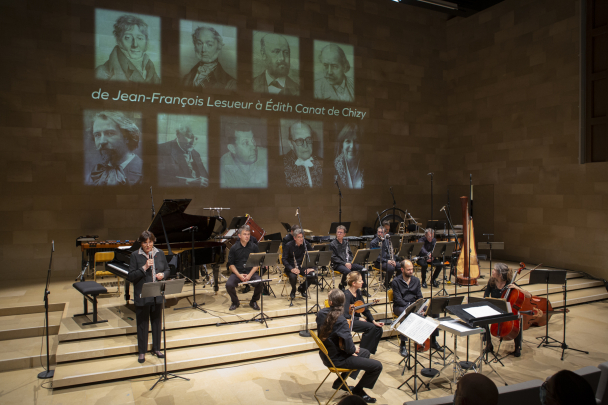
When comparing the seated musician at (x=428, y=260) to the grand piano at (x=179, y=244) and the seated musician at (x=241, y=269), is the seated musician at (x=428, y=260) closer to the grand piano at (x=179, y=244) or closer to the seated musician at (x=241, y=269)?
the seated musician at (x=241, y=269)

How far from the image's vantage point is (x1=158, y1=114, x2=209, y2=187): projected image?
10484 millimetres

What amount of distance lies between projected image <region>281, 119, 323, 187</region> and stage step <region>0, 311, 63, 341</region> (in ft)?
21.9

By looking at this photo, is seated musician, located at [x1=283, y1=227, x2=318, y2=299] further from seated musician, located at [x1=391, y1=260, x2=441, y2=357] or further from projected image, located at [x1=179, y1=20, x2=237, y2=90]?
projected image, located at [x1=179, y1=20, x2=237, y2=90]

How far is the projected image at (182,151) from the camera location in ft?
34.4

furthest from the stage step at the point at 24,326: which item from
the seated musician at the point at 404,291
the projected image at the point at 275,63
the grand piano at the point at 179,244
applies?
the projected image at the point at 275,63

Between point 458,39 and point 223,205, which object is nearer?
point 223,205

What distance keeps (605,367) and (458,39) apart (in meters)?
12.5

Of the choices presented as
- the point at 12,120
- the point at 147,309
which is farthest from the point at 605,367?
the point at 12,120

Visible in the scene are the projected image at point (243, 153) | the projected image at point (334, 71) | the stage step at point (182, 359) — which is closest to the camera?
the stage step at point (182, 359)

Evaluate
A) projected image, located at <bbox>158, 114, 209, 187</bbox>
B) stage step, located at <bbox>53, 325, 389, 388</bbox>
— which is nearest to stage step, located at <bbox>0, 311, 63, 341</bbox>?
stage step, located at <bbox>53, 325, 389, 388</bbox>

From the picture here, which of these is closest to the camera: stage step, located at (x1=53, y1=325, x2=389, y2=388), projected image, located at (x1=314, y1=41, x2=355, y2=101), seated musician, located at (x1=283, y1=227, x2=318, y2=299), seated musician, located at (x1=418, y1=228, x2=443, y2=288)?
stage step, located at (x1=53, y1=325, x2=389, y2=388)

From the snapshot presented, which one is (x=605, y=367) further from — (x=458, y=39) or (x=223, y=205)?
(x=458, y=39)

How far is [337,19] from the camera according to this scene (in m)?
12.5

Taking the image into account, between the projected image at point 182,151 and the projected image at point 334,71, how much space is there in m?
3.59
